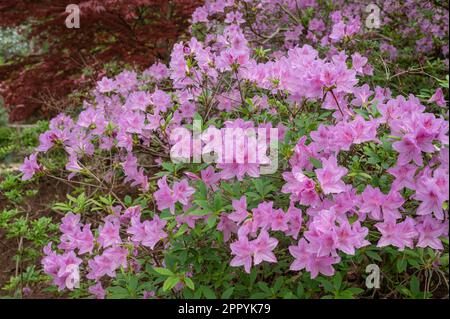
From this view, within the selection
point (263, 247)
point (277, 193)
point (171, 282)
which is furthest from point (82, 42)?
point (263, 247)

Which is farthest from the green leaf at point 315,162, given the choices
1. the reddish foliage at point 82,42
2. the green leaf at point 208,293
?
the reddish foliage at point 82,42

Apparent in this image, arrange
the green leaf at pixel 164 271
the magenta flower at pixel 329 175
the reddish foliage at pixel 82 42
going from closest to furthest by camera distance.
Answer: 1. the magenta flower at pixel 329 175
2. the green leaf at pixel 164 271
3. the reddish foliage at pixel 82 42

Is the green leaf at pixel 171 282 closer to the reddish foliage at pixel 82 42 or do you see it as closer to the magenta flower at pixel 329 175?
the magenta flower at pixel 329 175

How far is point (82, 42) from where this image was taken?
158 inches

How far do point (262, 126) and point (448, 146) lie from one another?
1.95ft

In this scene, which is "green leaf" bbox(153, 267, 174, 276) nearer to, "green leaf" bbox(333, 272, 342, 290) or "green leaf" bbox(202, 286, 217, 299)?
"green leaf" bbox(202, 286, 217, 299)

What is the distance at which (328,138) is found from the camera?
1.42m

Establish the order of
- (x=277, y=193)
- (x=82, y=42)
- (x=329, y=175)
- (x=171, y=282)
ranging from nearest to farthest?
(x=329, y=175) < (x=171, y=282) < (x=277, y=193) < (x=82, y=42)

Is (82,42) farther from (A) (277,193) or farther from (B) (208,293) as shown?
(B) (208,293)

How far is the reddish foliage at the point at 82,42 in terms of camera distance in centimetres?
372

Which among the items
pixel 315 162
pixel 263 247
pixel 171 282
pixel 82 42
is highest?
pixel 315 162

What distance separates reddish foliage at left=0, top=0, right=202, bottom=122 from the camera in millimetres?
3721

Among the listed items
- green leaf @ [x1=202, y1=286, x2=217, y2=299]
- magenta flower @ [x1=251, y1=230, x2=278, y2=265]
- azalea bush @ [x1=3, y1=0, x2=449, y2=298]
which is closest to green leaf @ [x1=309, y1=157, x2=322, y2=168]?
azalea bush @ [x1=3, y1=0, x2=449, y2=298]
